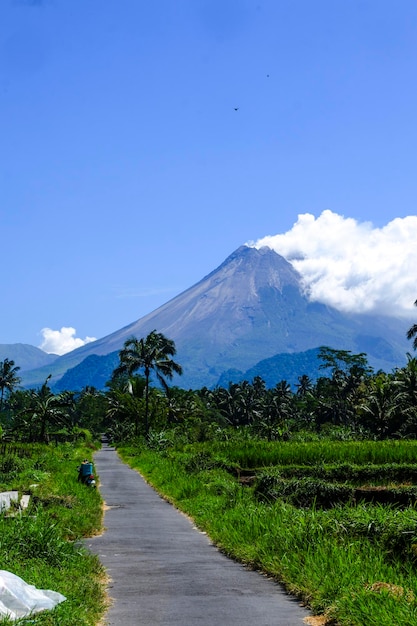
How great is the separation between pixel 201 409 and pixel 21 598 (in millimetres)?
84956

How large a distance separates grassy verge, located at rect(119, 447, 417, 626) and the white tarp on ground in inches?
122

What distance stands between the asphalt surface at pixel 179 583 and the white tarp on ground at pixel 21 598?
0.76 m

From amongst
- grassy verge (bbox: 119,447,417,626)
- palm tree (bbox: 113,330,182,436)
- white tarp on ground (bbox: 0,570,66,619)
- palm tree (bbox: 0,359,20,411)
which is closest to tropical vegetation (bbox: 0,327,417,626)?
grassy verge (bbox: 119,447,417,626)

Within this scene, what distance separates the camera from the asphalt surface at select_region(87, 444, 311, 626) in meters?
8.74

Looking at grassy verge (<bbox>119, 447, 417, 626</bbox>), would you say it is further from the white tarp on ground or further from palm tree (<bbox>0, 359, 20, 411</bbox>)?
palm tree (<bbox>0, 359, 20, 411</bbox>)

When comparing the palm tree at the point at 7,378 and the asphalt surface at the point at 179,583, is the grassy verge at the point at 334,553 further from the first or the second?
the palm tree at the point at 7,378

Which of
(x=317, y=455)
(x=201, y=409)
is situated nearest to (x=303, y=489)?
(x=317, y=455)

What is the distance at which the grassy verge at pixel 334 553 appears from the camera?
802 centimetres

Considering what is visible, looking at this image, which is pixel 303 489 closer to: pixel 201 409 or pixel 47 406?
pixel 47 406

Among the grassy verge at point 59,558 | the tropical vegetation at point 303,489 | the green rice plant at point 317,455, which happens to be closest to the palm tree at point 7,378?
the tropical vegetation at point 303,489

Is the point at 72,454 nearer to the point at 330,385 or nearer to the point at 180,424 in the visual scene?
the point at 180,424

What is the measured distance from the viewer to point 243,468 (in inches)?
1416

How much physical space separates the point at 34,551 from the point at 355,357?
9743 centimetres

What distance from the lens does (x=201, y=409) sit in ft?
304
